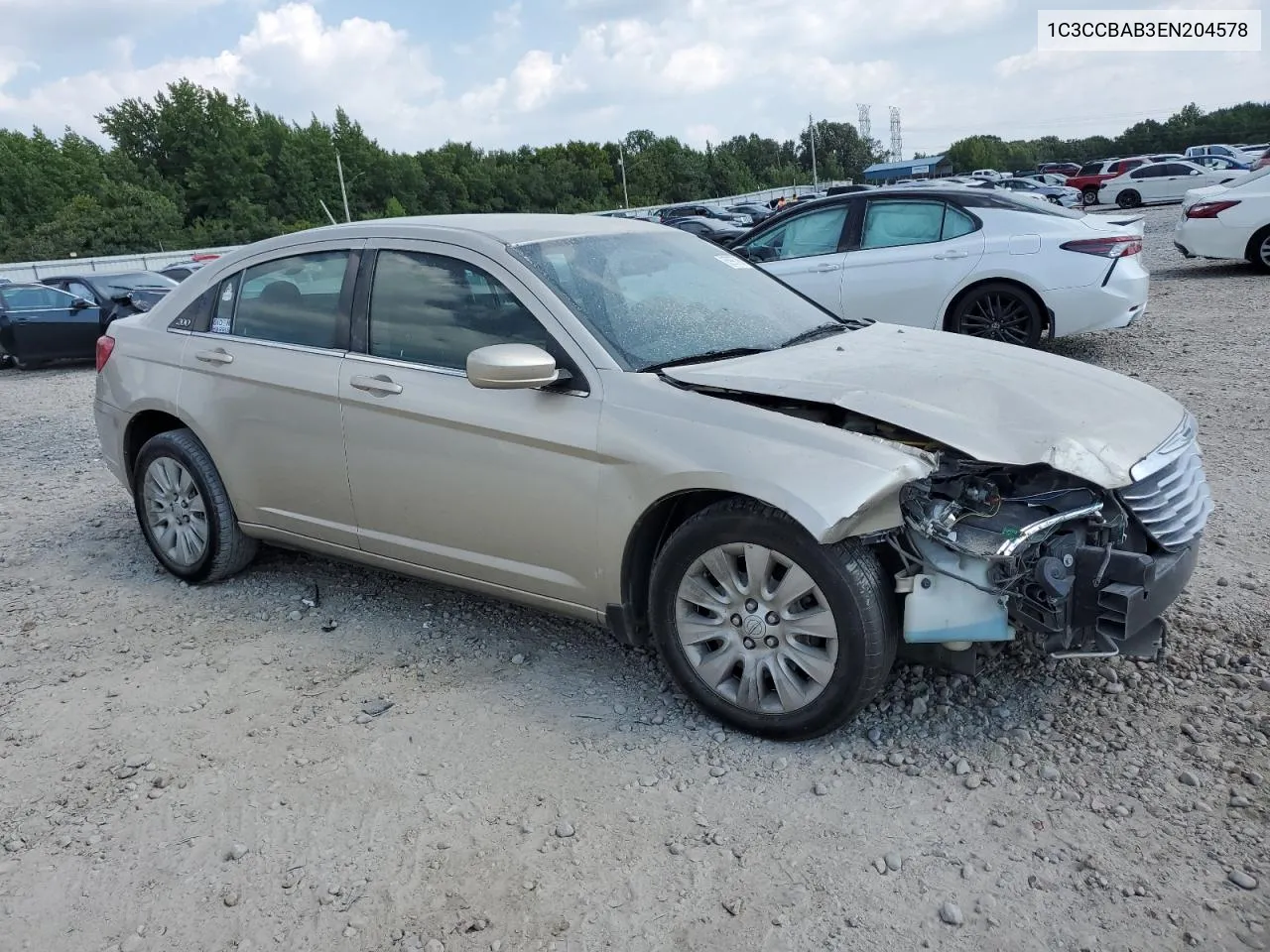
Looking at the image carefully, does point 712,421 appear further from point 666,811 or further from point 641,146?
point 641,146

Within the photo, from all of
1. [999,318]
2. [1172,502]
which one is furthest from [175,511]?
[999,318]

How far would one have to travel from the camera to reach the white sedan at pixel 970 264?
8.26 m

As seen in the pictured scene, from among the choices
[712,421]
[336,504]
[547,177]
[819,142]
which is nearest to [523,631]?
[336,504]

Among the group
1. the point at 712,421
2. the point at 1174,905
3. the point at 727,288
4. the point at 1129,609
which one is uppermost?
the point at 727,288

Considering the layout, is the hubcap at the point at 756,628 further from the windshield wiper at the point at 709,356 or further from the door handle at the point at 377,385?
the door handle at the point at 377,385

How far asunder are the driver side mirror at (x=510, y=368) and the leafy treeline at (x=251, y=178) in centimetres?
5639

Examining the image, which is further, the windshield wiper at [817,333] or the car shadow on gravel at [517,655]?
the windshield wiper at [817,333]

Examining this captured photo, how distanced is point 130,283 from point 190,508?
38.1 feet

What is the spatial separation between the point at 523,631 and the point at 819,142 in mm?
138894

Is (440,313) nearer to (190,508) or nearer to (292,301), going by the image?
(292,301)

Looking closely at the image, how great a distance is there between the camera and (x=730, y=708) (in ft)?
11.1

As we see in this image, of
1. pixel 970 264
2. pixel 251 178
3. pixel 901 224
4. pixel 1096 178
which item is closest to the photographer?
pixel 970 264

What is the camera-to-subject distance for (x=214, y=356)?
4.68 m

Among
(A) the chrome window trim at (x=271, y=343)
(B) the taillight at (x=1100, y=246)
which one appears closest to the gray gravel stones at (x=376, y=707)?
(A) the chrome window trim at (x=271, y=343)
